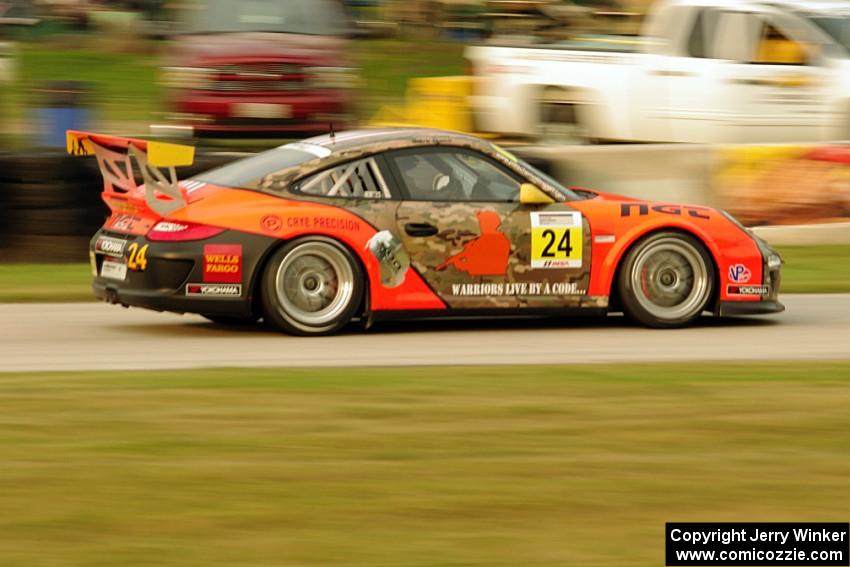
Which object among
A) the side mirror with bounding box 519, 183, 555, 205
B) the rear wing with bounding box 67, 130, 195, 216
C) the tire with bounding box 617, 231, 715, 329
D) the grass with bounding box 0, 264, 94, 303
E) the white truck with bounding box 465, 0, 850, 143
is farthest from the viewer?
the white truck with bounding box 465, 0, 850, 143

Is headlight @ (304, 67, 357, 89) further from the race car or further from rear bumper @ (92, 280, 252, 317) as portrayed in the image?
rear bumper @ (92, 280, 252, 317)

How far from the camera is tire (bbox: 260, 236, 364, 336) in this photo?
9.25 meters

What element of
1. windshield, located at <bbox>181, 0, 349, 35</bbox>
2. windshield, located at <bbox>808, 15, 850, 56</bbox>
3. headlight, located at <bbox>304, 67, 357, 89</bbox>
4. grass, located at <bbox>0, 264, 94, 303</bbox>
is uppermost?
windshield, located at <bbox>181, 0, 349, 35</bbox>

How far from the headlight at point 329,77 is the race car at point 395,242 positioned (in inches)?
257

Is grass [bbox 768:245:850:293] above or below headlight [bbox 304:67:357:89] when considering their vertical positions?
below

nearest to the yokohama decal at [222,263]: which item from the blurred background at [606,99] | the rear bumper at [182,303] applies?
the rear bumper at [182,303]

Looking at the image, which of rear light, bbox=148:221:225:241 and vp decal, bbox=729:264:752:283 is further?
vp decal, bbox=729:264:752:283

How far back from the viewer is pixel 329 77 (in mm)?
16516

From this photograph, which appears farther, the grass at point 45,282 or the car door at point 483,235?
the grass at point 45,282

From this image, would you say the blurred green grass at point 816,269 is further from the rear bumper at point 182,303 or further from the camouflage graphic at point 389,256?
the rear bumper at point 182,303

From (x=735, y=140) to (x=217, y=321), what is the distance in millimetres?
7277

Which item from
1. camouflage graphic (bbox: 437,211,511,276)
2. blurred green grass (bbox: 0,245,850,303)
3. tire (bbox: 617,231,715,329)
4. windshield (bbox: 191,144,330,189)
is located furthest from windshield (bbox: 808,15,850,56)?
windshield (bbox: 191,144,330,189)

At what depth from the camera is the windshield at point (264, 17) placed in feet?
55.2

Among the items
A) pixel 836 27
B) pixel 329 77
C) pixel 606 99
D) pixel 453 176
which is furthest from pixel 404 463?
pixel 836 27
